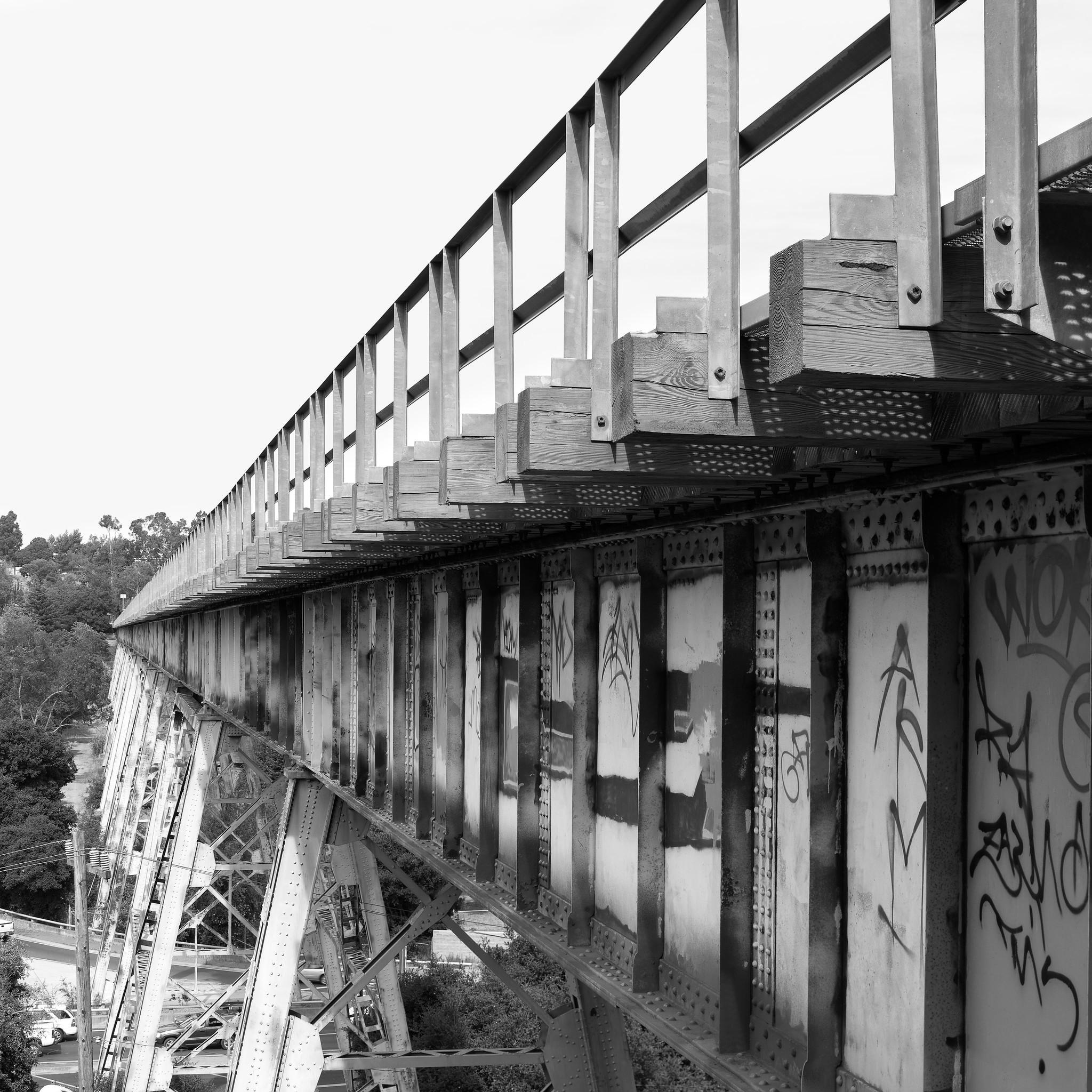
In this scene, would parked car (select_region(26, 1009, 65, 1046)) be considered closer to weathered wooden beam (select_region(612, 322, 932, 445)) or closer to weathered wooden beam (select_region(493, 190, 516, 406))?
weathered wooden beam (select_region(493, 190, 516, 406))

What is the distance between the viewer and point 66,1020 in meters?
43.2

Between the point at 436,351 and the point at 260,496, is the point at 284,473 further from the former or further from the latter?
the point at 436,351

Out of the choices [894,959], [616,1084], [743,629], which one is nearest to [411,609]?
[616,1084]

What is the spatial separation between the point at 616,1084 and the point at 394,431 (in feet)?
18.7

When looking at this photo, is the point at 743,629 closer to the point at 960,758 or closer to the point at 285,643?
the point at 960,758

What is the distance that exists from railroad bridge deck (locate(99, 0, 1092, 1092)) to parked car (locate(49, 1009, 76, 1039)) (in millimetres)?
39342

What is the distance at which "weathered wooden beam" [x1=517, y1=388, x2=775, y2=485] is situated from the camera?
438 centimetres

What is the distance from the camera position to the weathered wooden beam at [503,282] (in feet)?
20.5

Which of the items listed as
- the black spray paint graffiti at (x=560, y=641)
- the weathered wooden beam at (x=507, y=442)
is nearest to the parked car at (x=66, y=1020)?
the black spray paint graffiti at (x=560, y=641)

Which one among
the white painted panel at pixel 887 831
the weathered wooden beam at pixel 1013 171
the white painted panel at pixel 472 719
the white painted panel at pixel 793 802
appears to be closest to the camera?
the weathered wooden beam at pixel 1013 171

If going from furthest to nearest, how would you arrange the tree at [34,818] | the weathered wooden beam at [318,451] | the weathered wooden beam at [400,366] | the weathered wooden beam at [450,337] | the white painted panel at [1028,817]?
the tree at [34,818] < the weathered wooden beam at [318,451] < the weathered wooden beam at [400,366] < the weathered wooden beam at [450,337] < the white painted panel at [1028,817]

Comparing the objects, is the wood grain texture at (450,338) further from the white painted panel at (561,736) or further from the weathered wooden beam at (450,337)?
the white painted panel at (561,736)

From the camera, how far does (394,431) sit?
8266mm

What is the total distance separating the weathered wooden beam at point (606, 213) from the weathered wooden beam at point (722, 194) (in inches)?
31.3
